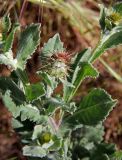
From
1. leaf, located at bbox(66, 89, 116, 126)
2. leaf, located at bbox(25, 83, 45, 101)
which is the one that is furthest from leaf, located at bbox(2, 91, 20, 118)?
leaf, located at bbox(66, 89, 116, 126)

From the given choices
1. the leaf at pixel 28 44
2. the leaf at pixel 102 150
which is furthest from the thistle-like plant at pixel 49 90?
the leaf at pixel 102 150

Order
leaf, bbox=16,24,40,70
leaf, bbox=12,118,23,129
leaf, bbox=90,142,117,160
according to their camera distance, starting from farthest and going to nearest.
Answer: leaf, bbox=90,142,117,160
leaf, bbox=12,118,23,129
leaf, bbox=16,24,40,70

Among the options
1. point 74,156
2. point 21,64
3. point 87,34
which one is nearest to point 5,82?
point 21,64

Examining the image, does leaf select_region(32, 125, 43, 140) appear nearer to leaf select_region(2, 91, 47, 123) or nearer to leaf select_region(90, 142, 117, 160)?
leaf select_region(2, 91, 47, 123)

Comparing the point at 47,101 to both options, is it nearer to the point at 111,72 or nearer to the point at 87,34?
the point at 111,72

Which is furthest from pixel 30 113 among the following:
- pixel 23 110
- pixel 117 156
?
pixel 117 156

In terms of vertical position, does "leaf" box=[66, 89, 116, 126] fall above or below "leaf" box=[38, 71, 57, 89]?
below

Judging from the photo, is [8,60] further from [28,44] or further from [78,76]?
[78,76]
